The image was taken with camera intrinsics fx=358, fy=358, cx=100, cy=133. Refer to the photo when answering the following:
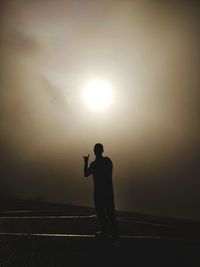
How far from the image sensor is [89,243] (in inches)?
214

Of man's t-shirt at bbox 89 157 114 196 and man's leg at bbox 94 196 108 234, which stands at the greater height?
man's t-shirt at bbox 89 157 114 196

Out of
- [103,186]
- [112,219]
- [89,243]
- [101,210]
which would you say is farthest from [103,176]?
[89,243]

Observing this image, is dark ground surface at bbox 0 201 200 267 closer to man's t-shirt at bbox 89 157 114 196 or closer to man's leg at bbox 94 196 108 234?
man's leg at bbox 94 196 108 234

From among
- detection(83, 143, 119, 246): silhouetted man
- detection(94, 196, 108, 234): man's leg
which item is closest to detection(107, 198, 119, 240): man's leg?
detection(83, 143, 119, 246): silhouetted man

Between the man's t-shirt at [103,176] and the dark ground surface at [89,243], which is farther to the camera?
the man's t-shirt at [103,176]

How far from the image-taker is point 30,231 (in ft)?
20.7

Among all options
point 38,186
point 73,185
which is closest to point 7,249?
point 38,186

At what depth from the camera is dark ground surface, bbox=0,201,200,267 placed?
4.35 metres

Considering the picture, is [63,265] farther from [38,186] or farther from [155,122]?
[155,122]

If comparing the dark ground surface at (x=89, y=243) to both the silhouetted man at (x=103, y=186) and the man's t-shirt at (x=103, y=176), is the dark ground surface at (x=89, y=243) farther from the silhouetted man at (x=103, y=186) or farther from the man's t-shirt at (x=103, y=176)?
the man's t-shirt at (x=103, y=176)

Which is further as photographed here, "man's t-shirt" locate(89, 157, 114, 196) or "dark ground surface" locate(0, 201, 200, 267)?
"man's t-shirt" locate(89, 157, 114, 196)

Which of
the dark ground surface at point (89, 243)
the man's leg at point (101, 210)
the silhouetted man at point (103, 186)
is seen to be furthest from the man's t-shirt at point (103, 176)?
the dark ground surface at point (89, 243)

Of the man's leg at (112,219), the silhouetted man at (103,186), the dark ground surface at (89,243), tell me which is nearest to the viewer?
the dark ground surface at (89,243)

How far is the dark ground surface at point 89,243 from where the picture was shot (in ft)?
14.3
